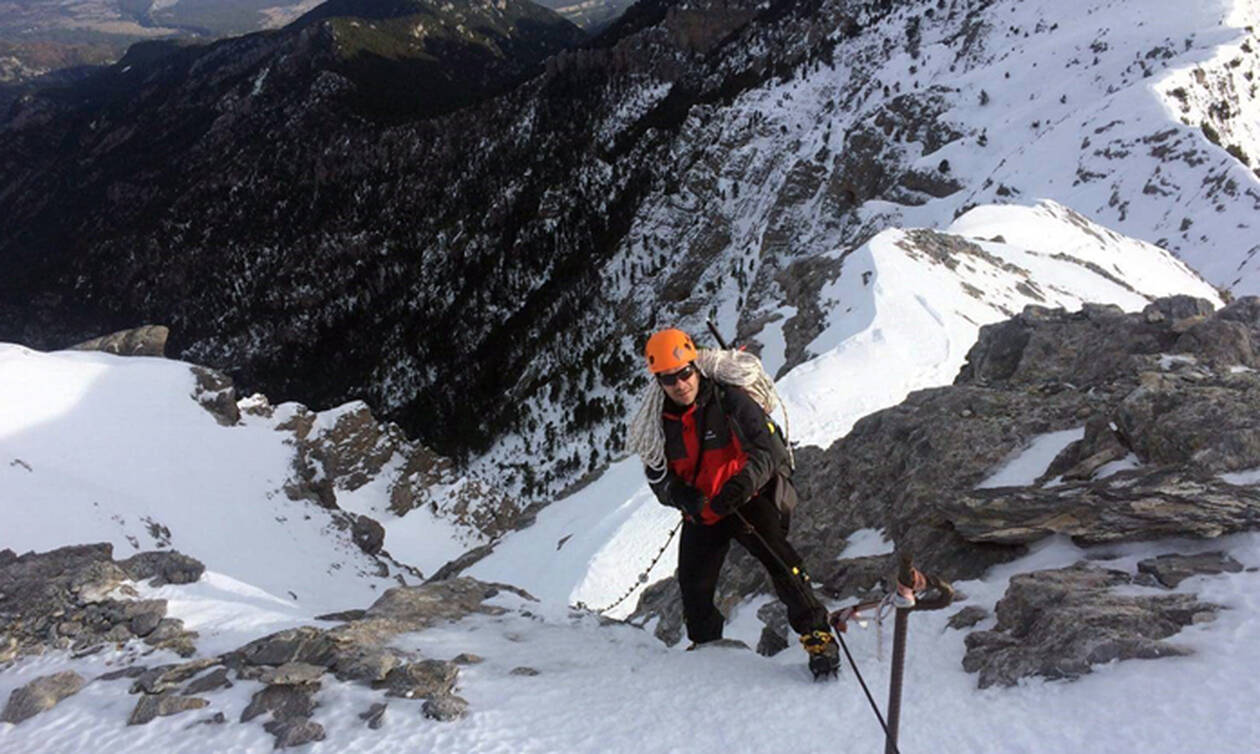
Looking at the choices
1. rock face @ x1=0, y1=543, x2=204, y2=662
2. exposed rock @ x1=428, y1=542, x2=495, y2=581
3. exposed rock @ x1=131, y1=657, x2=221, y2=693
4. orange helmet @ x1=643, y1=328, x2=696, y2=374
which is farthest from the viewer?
exposed rock @ x1=428, y1=542, x2=495, y2=581

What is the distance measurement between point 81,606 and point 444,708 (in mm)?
5379

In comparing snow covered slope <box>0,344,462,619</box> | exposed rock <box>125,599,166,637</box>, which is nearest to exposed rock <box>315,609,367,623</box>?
exposed rock <box>125,599,166,637</box>

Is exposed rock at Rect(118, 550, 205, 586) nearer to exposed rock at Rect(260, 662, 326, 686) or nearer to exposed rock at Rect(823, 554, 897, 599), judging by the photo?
exposed rock at Rect(260, 662, 326, 686)

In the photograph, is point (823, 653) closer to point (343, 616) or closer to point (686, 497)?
point (686, 497)

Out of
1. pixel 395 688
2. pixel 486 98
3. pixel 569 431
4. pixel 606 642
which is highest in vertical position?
pixel 486 98

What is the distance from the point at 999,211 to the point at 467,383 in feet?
333

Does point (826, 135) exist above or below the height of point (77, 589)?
above

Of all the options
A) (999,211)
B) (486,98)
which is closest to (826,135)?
(999,211)

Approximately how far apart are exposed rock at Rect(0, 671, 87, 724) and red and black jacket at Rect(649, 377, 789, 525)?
19.6 feet

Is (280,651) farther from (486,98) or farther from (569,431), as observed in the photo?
(486,98)

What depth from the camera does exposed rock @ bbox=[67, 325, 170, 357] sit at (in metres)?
40.9

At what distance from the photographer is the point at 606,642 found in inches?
315

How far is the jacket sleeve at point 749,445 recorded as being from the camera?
5.32 meters

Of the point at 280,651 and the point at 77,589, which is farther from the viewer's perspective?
the point at 77,589
